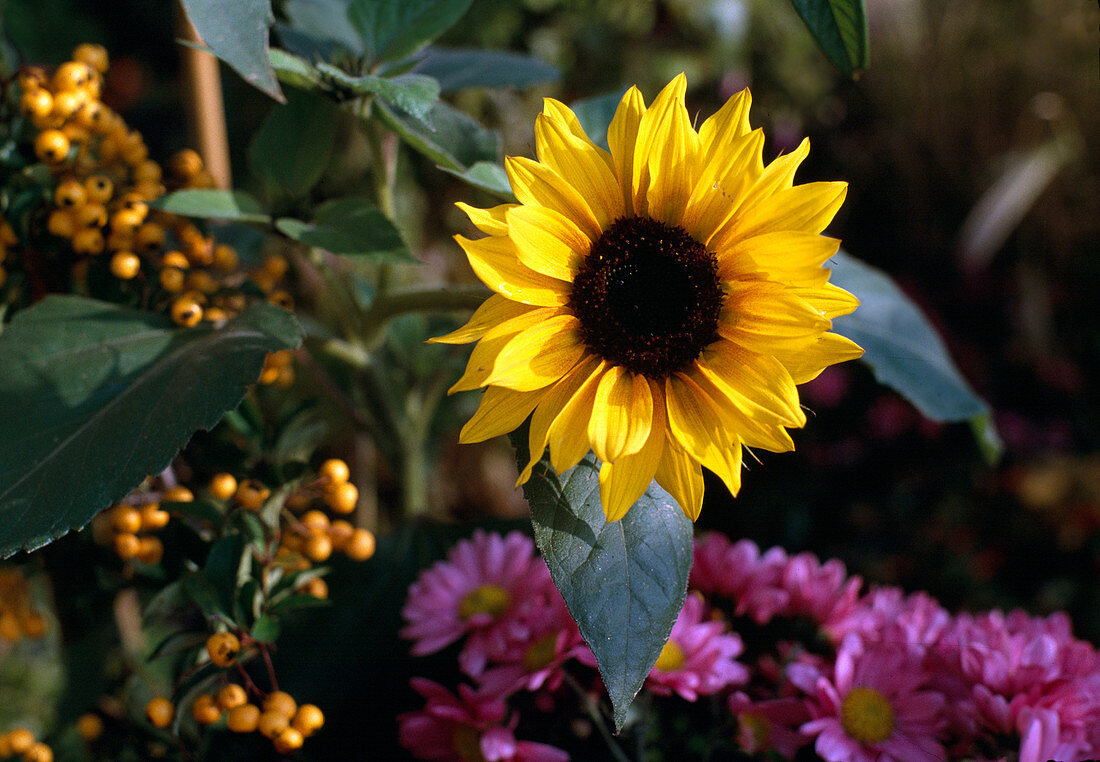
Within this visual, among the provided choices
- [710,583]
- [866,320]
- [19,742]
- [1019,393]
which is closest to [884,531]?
[1019,393]

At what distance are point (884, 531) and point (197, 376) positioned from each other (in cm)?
105

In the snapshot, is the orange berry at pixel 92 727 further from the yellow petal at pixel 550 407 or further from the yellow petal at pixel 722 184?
the yellow petal at pixel 722 184

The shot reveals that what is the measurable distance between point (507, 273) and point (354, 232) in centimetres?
15

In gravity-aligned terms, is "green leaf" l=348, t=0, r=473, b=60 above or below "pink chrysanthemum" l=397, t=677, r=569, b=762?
above

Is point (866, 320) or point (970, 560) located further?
point (970, 560)

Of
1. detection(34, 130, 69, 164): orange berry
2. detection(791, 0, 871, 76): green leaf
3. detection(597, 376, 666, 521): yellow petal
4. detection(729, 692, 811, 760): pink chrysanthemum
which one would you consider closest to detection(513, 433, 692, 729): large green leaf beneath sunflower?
detection(597, 376, 666, 521): yellow petal

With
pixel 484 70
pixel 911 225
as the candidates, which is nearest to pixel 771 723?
pixel 484 70

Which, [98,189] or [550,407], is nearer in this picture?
[550,407]

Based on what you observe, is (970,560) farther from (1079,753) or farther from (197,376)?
(197,376)

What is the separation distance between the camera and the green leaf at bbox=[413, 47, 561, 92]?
573 millimetres

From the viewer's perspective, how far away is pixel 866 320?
1.95ft

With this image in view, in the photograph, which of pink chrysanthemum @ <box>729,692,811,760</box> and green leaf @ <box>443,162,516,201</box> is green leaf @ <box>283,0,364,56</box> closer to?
green leaf @ <box>443,162,516,201</box>

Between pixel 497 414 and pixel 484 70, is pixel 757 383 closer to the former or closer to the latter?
pixel 497 414

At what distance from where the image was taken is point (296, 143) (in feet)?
1.62
